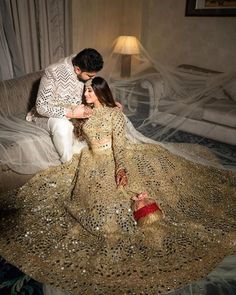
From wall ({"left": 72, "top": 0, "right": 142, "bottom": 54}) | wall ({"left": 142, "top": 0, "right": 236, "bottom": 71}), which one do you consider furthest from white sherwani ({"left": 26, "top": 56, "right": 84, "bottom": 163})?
wall ({"left": 142, "top": 0, "right": 236, "bottom": 71})

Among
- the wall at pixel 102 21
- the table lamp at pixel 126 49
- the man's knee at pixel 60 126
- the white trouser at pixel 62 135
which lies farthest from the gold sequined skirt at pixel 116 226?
the wall at pixel 102 21

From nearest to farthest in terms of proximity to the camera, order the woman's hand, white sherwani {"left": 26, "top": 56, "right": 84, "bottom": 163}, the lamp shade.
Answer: the woman's hand
white sherwani {"left": 26, "top": 56, "right": 84, "bottom": 163}
the lamp shade

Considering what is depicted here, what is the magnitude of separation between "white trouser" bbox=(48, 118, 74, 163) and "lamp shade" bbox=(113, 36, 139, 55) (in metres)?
1.80

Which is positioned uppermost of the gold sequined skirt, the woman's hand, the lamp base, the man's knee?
the lamp base

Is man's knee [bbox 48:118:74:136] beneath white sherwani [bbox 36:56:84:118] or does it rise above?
beneath

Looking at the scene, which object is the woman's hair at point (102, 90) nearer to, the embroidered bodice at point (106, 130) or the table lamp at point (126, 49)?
the embroidered bodice at point (106, 130)

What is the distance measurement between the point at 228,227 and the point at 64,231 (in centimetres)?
102

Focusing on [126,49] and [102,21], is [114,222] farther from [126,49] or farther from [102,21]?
[102,21]

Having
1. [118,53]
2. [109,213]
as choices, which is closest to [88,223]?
[109,213]

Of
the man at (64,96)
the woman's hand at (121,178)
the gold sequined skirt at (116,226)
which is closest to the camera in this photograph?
the gold sequined skirt at (116,226)

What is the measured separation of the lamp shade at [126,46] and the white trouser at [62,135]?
5.91 ft

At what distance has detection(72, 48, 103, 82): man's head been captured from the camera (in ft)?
7.68

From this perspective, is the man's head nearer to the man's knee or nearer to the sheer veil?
the man's knee

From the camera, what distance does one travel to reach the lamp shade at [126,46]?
4.00 meters
